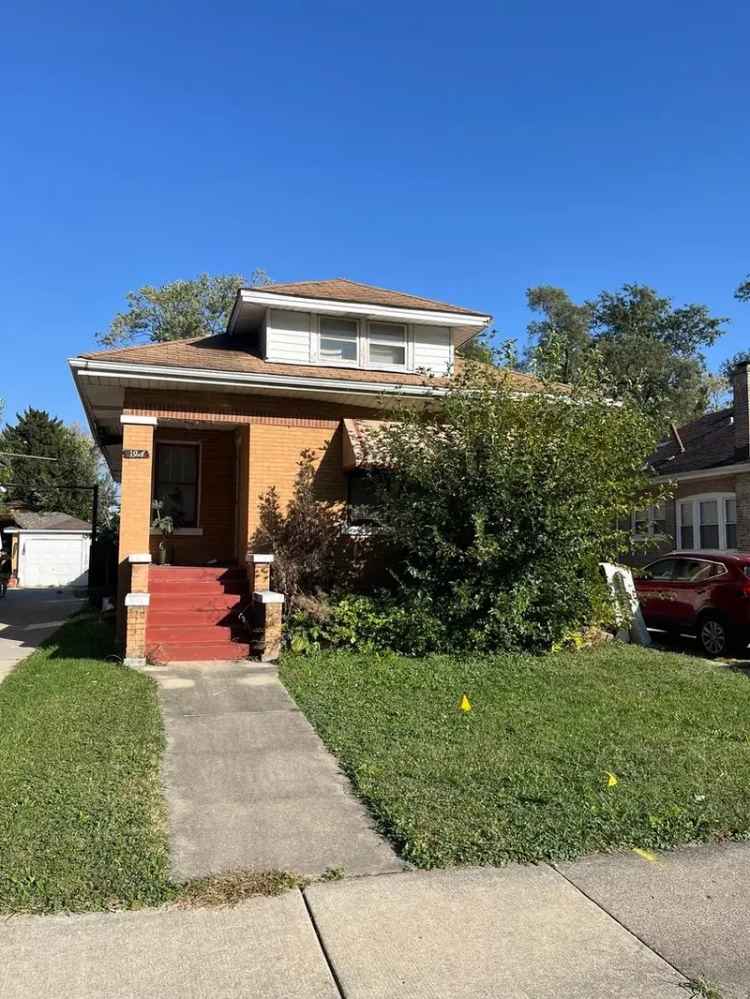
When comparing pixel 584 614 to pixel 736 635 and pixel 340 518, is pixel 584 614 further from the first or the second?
pixel 340 518

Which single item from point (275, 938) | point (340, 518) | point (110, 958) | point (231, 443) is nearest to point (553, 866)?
point (275, 938)

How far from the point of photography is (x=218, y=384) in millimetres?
11445

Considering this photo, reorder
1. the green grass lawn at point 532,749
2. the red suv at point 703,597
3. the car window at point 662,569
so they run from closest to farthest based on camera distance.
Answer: the green grass lawn at point 532,749 < the red suv at point 703,597 < the car window at point 662,569

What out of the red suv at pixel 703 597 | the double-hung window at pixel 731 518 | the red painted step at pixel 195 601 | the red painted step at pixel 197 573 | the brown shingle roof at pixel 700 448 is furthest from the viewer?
the brown shingle roof at pixel 700 448

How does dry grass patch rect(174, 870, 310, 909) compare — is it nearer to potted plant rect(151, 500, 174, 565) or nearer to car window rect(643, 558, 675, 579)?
potted plant rect(151, 500, 174, 565)

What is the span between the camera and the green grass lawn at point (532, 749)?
14.7 feet

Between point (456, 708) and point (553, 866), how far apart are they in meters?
3.16

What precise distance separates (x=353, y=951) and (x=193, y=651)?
7.06 metres

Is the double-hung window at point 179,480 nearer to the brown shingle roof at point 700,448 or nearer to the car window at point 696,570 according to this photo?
the car window at point 696,570

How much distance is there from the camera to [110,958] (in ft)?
10.4

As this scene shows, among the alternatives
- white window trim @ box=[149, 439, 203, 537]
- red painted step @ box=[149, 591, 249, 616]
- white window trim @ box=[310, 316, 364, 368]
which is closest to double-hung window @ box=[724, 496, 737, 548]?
white window trim @ box=[310, 316, 364, 368]

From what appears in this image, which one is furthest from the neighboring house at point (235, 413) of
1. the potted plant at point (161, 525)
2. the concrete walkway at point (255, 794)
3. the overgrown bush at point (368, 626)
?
the concrete walkway at point (255, 794)

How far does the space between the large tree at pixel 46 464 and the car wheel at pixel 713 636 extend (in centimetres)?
4444

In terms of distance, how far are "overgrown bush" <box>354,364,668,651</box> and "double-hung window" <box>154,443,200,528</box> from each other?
187 inches
